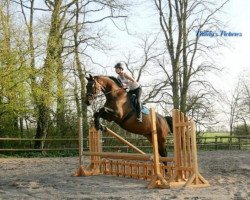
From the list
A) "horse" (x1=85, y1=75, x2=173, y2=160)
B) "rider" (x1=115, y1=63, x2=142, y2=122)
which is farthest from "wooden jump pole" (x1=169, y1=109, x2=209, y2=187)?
"horse" (x1=85, y1=75, x2=173, y2=160)

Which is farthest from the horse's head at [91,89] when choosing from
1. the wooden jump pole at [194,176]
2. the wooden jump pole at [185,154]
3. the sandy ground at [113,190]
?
the wooden jump pole at [194,176]

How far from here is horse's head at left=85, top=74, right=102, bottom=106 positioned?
9023 mm

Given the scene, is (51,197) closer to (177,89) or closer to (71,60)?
(71,60)

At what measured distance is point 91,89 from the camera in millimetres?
9062

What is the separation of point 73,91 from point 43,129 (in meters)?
2.73

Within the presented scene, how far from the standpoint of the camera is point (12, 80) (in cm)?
1988

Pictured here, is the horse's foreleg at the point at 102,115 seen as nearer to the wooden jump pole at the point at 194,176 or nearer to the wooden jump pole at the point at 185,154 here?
the wooden jump pole at the point at 185,154

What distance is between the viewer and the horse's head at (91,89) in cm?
902

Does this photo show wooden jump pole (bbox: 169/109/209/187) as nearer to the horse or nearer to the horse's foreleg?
the horse

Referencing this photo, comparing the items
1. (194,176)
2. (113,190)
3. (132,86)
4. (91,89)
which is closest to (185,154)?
(194,176)

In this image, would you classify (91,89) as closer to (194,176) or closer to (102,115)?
(102,115)

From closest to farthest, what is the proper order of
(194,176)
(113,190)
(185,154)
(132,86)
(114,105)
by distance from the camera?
(113,190), (194,176), (185,154), (114,105), (132,86)

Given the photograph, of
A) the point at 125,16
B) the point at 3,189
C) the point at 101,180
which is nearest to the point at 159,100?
the point at 125,16

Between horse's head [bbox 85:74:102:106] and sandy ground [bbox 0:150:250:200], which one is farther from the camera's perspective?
horse's head [bbox 85:74:102:106]
